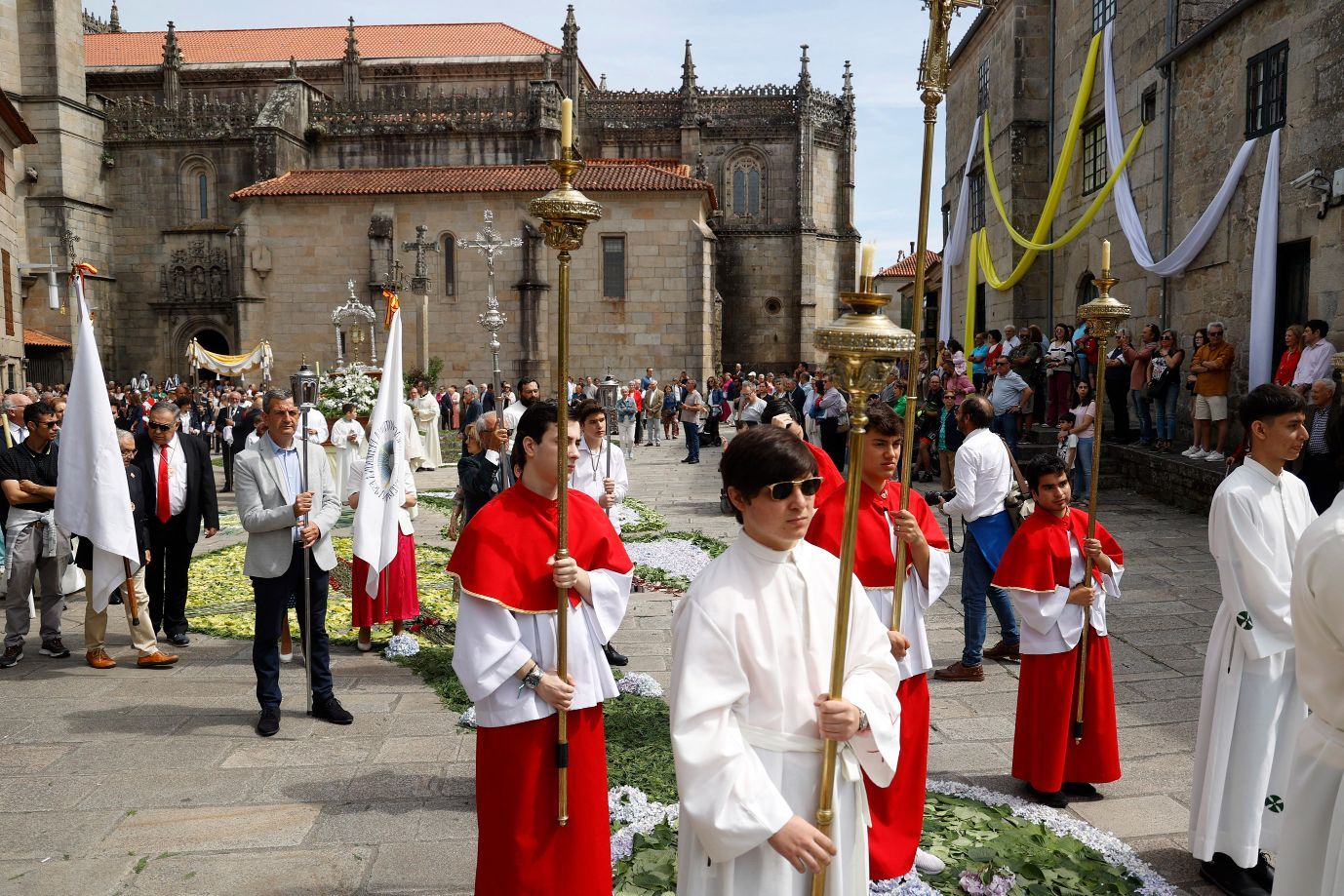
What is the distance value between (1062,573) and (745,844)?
297 centimetres

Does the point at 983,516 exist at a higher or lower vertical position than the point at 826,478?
lower

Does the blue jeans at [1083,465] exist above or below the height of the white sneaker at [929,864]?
above

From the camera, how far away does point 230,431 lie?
17.9 meters

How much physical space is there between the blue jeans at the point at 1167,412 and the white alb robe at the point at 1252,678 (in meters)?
10.7

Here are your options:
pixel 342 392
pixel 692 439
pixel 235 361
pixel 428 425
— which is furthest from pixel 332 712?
pixel 235 361

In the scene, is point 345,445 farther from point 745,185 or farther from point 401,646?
point 745,185

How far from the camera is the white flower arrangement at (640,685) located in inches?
258

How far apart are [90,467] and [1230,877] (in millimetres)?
7084

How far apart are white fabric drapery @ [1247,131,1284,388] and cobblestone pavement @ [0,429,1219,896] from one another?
5.07 meters

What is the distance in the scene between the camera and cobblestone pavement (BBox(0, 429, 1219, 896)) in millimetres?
4316

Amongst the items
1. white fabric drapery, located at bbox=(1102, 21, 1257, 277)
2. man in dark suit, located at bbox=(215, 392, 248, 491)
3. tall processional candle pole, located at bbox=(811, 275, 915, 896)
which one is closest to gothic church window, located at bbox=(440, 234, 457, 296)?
man in dark suit, located at bbox=(215, 392, 248, 491)

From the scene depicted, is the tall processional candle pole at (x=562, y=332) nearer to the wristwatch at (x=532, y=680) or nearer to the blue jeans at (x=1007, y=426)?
the wristwatch at (x=532, y=680)

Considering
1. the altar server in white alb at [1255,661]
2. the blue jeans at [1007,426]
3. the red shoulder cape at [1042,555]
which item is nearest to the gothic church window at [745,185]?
the blue jeans at [1007,426]

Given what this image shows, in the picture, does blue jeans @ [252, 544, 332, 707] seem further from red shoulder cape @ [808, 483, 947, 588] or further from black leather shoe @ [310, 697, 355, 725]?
red shoulder cape @ [808, 483, 947, 588]
